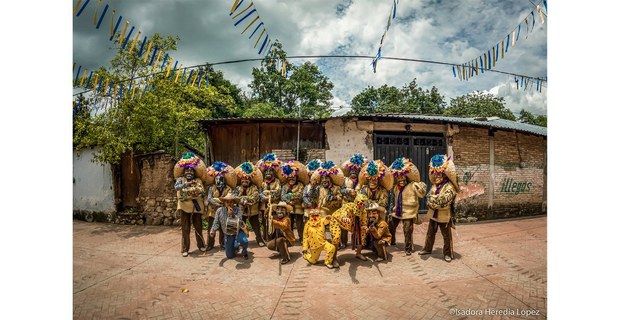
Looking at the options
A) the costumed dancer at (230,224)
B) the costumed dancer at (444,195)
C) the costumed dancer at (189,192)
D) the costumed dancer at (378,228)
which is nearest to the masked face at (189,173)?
the costumed dancer at (189,192)

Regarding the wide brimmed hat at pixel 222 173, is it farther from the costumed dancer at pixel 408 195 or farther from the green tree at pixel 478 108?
the green tree at pixel 478 108

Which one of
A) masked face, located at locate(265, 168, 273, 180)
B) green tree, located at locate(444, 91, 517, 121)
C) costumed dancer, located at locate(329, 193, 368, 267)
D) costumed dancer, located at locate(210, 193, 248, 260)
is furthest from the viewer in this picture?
green tree, located at locate(444, 91, 517, 121)

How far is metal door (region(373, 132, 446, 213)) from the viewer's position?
860 centimetres

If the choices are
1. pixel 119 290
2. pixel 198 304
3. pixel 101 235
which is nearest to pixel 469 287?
pixel 198 304

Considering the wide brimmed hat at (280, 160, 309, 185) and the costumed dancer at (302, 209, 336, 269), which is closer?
the costumed dancer at (302, 209, 336, 269)

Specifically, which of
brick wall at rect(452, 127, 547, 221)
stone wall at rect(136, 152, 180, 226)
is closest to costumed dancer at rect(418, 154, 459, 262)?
brick wall at rect(452, 127, 547, 221)

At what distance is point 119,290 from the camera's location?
4094 millimetres

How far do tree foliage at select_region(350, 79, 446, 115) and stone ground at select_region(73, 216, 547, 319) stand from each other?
49.6 ft

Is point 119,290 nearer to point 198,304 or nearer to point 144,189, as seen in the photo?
point 198,304

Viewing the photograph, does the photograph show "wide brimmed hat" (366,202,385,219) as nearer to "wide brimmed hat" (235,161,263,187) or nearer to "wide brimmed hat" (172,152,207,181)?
"wide brimmed hat" (235,161,263,187)

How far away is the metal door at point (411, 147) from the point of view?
28.2 ft

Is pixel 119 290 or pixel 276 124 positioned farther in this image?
pixel 276 124

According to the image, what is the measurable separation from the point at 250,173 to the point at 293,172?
870 mm

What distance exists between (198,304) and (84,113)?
252 inches
